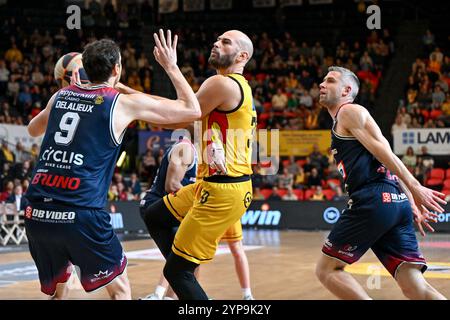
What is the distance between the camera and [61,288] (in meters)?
5.40

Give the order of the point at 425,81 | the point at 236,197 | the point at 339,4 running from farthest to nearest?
the point at 339,4
the point at 425,81
the point at 236,197

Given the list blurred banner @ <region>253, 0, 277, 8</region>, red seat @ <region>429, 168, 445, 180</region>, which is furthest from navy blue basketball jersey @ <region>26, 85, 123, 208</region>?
blurred banner @ <region>253, 0, 277, 8</region>

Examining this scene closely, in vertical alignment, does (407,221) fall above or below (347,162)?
below

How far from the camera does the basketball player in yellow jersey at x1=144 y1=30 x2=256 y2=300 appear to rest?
505cm

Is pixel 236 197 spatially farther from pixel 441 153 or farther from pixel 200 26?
pixel 200 26

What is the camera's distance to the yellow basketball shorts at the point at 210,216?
5055 millimetres

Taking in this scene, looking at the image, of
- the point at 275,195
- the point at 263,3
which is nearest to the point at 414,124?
the point at 275,195

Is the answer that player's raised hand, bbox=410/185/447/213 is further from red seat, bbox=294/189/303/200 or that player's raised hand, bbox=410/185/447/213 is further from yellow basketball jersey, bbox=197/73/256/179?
red seat, bbox=294/189/303/200

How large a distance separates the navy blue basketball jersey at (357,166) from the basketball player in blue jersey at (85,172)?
1460 millimetres

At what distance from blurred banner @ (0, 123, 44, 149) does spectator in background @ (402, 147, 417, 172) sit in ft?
30.7

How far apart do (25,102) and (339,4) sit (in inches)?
480

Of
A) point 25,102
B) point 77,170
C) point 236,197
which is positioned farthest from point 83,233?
point 25,102

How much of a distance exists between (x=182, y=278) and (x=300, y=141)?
15.1 meters

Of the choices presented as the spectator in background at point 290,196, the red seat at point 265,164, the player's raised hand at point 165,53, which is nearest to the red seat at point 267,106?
the red seat at point 265,164
